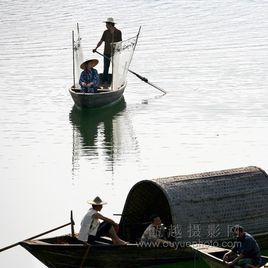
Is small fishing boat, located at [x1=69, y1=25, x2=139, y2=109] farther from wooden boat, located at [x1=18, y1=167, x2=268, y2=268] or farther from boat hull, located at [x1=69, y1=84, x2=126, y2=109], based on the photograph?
wooden boat, located at [x1=18, y1=167, x2=268, y2=268]

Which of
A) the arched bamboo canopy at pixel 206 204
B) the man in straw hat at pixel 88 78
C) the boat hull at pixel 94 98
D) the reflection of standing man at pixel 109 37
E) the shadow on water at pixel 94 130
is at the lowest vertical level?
the arched bamboo canopy at pixel 206 204

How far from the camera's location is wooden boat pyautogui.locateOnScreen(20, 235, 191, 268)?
16469 millimetres

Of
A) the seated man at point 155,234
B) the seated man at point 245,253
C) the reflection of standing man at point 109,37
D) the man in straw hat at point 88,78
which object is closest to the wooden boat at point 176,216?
the seated man at point 155,234

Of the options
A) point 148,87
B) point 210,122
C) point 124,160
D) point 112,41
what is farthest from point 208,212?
point 148,87

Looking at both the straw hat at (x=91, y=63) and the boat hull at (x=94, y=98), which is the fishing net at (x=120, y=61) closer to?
the boat hull at (x=94, y=98)

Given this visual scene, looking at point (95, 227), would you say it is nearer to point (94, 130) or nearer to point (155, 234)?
point (155, 234)

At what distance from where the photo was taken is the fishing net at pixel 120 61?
30.7 metres

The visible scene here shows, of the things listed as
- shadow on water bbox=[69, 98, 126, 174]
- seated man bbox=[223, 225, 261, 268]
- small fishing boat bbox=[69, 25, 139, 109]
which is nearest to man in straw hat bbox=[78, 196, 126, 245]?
seated man bbox=[223, 225, 261, 268]

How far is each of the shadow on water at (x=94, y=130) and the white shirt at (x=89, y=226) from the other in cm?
680

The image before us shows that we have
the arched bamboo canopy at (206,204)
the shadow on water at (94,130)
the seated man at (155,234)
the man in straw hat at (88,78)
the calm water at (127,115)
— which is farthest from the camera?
the man in straw hat at (88,78)

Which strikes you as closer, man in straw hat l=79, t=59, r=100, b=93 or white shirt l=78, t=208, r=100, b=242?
white shirt l=78, t=208, r=100, b=242

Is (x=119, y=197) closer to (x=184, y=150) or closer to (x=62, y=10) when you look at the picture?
(x=184, y=150)

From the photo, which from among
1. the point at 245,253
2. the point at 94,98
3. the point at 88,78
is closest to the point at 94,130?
the point at 94,98

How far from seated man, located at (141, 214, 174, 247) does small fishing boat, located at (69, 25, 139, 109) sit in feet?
41.5
